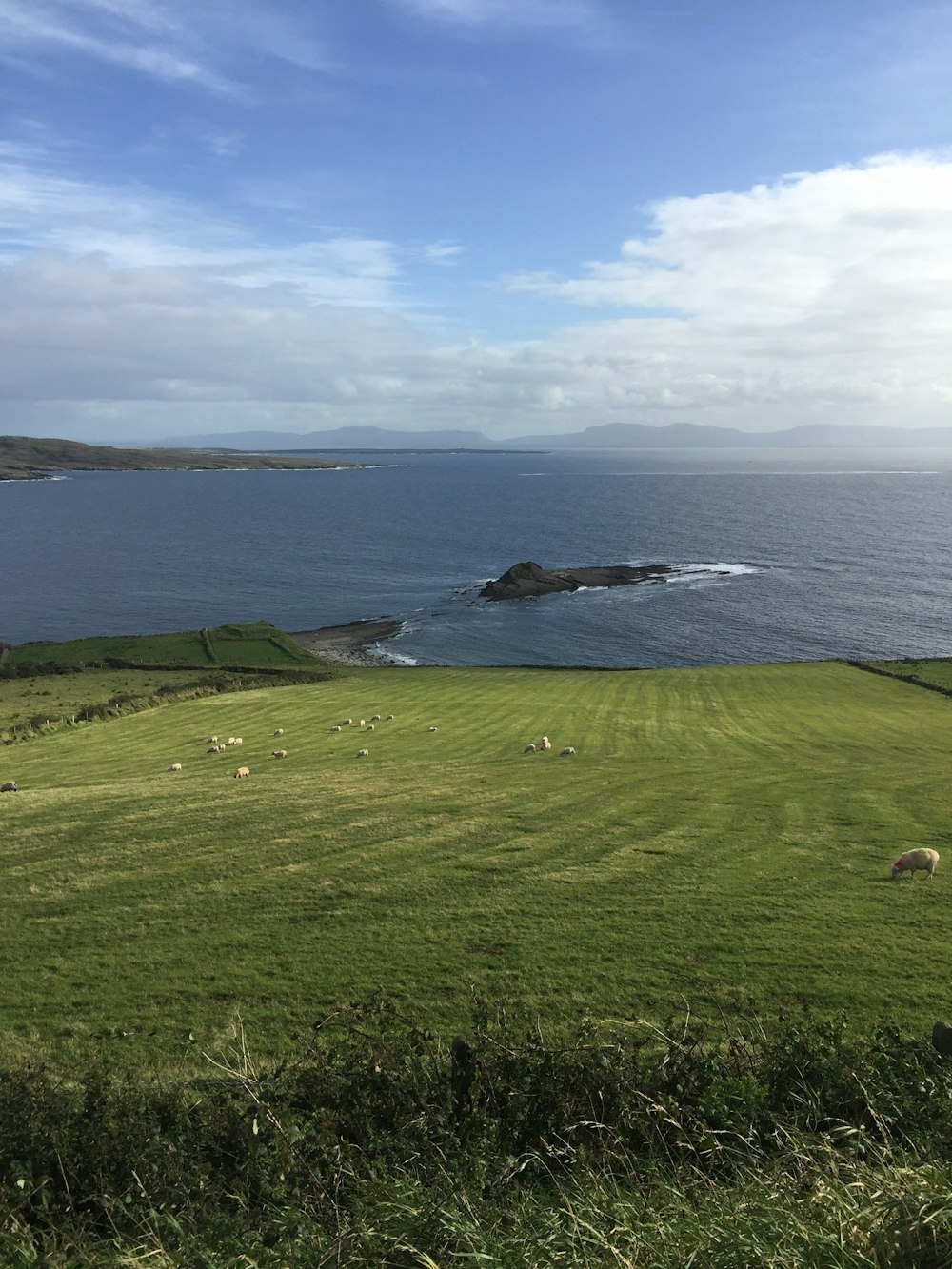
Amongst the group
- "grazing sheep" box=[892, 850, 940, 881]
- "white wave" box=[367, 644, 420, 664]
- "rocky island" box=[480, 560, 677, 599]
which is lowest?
"white wave" box=[367, 644, 420, 664]

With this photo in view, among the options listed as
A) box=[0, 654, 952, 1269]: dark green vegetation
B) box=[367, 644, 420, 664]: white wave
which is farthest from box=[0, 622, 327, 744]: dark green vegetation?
box=[0, 654, 952, 1269]: dark green vegetation

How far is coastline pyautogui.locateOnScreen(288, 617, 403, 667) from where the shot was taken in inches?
3438

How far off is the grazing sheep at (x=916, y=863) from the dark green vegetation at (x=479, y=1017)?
0.56 meters

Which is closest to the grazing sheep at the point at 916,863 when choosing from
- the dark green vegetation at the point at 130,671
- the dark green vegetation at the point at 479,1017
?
the dark green vegetation at the point at 479,1017

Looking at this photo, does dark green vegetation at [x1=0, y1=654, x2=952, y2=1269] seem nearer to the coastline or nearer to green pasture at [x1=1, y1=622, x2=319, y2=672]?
green pasture at [x1=1, y1=622, x2=319, y2=672]

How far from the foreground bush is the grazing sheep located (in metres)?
9.64

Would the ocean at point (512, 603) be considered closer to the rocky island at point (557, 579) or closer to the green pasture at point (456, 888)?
the rocky island at point (557, 579)

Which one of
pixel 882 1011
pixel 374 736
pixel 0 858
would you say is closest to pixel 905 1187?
pixel 882 1011

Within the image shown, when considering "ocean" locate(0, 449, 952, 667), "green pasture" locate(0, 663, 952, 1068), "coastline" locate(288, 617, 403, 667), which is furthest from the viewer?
"ocean" locate(0, 449, 952, 667)

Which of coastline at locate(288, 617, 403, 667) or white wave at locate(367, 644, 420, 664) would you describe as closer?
white wave at locate(367, 644, 420, 664)

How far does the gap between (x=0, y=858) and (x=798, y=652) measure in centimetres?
8429

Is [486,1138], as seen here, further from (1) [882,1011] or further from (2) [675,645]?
(2) [675,645]

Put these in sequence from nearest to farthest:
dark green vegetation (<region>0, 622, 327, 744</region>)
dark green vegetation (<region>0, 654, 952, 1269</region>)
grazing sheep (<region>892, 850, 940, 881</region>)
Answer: dark green vegetation (<region>0, 654, 952, 1269</region>), grazing sheep (<region>892, 850, 940, 881</region>), dark green vegetation (<region>0, 622, 327, 744</region>)

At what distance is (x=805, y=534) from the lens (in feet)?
623
